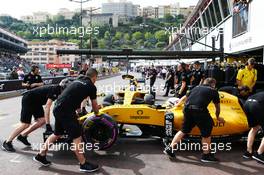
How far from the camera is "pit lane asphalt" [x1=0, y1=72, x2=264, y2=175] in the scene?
5297 millimetres

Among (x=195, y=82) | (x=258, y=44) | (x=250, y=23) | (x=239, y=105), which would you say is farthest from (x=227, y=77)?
(x=250, y=23)

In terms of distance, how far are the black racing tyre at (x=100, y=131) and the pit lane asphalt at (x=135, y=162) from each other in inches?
9.2

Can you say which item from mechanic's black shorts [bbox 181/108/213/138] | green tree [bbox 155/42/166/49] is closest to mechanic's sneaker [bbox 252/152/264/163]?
mechanic's black shorts [bbox 181/108/213/138]

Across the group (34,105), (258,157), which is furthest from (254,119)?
(34,105)

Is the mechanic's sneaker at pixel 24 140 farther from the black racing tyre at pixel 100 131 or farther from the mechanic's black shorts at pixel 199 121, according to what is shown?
the mechanic's black shorts at pixel 199 121

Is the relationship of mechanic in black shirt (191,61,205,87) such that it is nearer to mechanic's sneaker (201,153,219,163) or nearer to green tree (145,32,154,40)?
mechanic's sneaker (201,153,219,163)

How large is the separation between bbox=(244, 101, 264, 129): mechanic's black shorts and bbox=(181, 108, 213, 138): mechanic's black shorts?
2.49ft

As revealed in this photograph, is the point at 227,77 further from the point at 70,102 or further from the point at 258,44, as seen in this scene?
the point at 258,44

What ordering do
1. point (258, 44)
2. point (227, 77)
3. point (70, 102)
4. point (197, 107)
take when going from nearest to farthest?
point (70, 102) < point (197, 107) < point (227, 77) < point (258, 44)

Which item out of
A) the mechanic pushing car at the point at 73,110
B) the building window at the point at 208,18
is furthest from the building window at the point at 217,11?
the mechanic pushing car at the point at 73,110

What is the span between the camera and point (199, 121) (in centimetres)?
575

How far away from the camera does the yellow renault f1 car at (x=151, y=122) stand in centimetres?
612

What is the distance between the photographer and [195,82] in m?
11.2

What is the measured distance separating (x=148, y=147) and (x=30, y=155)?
219 centimetres
